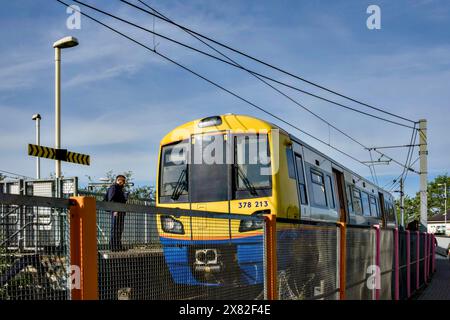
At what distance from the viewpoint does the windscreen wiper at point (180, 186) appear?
1008 centimetres

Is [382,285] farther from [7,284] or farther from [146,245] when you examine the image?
[7,284]

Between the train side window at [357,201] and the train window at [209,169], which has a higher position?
the train window at [209,169]

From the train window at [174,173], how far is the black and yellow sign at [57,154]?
4518 millimetres

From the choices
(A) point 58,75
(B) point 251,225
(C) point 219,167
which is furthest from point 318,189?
(A) point 58,75

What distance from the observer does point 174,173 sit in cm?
1027

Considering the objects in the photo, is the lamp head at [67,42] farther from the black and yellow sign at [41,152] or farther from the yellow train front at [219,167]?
the yellow train front at [219,167]

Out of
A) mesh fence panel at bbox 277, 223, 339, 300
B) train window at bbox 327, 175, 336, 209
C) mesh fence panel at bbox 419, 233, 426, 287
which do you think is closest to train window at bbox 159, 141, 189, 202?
train window at bbox 327, 175, 336, 209

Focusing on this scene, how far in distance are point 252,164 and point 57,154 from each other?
698 centimetres

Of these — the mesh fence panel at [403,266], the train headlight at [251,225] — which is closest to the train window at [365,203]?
the mesh fence panel at [403,266]

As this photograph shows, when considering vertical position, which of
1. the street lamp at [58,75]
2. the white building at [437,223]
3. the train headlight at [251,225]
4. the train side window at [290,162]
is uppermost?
the street lamp at [58,75]

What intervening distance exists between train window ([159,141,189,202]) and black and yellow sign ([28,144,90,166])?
4518mm

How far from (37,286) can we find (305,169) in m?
8.51

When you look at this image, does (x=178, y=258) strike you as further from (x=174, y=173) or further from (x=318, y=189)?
(x=318, y=189)
